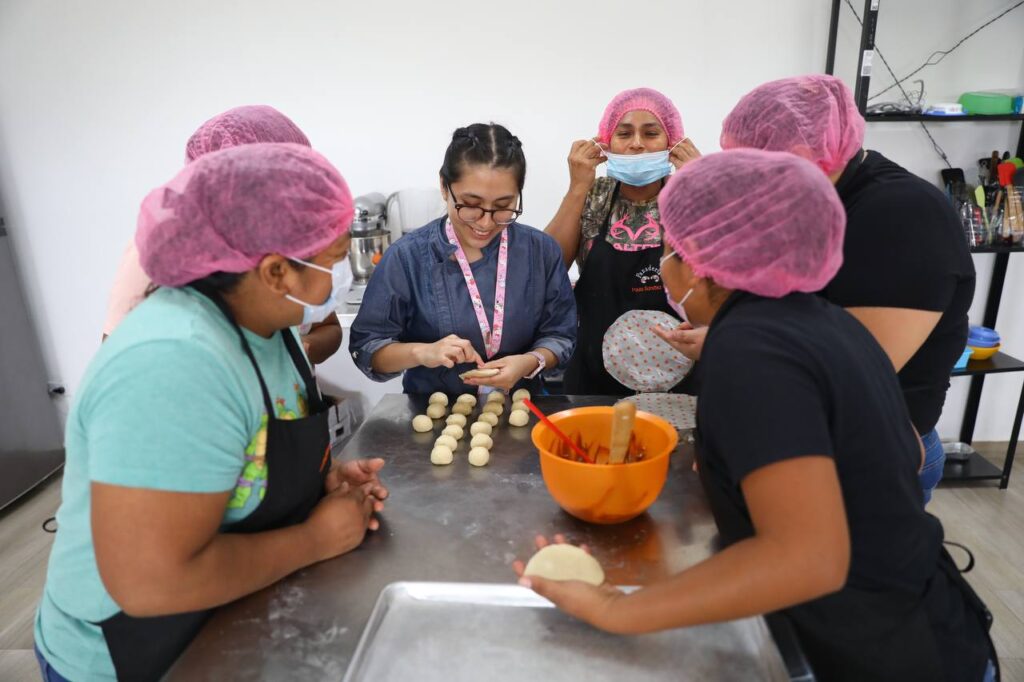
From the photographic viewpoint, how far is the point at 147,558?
76cm

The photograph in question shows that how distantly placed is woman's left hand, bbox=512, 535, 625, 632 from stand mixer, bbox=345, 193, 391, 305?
225cm

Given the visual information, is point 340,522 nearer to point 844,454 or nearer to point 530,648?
point 530,648

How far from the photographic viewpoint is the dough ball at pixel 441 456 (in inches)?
53.7

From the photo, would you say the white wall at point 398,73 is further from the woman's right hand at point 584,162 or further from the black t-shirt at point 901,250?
the black t-shirt at point 901,250

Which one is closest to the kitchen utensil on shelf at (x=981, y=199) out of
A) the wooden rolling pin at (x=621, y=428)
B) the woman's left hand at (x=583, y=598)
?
the wooden rolling pin at (x=621, y=428)

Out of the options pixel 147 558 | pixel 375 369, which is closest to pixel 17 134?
pixel 375 369

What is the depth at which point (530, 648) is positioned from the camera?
2.83 feet

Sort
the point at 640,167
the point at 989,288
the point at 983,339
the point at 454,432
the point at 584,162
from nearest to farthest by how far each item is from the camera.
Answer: the point at 454,432 → the point at 640,167 → the point at 584,162 → the point at 983,339 → the point at 989,288

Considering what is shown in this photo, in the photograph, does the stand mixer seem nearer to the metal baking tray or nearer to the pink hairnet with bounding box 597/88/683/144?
the pink hairnet with bounding box 597/88/683/144

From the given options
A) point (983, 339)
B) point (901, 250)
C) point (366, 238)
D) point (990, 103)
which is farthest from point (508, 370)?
point (990, 103)

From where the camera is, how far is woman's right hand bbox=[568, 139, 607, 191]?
2.08 meters

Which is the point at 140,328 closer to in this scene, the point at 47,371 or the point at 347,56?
the point at 347,56

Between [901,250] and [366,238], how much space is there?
2.31m

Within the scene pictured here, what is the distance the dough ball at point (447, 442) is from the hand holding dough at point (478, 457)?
0.06 meters
